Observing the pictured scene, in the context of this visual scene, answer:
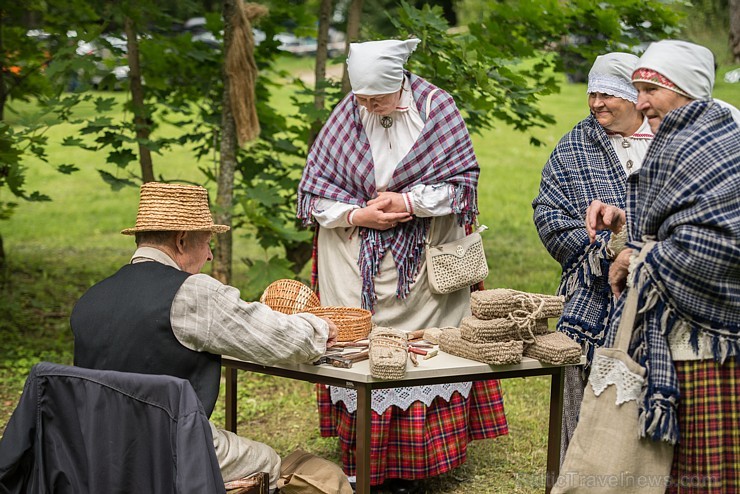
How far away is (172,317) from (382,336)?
2.71 feet

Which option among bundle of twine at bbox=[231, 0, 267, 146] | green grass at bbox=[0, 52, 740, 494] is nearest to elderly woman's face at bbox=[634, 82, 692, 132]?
green grass at bbox=[0, 52, 740, 494]

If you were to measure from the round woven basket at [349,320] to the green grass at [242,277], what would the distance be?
46.4 inches

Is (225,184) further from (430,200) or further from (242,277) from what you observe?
(242,277)

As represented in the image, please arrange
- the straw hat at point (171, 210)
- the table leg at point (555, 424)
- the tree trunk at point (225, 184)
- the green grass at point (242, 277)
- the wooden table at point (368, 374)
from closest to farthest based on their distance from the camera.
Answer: the straw hat at point (171, 210) < the wooden table at point (368, 374) < the table leg at point (555, 424) < the green grass at point (242, 277) < the tree trunk at point (225, 184)

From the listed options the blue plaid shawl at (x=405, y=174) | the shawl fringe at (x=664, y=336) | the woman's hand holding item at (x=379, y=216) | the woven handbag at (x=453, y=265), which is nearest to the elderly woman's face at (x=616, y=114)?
the blue plaid shawl at (x=405, y=174)

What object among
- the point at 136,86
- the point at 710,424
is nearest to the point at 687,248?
the point at 710,424

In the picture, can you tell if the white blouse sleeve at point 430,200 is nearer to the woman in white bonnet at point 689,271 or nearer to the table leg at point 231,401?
the table leg at point 231,401

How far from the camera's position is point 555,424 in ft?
11.8

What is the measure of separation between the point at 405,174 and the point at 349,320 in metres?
0.83

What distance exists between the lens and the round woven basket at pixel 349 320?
352 centimetres

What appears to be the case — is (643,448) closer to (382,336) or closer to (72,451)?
(382,336)

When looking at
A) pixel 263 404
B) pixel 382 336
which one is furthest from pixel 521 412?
pixel 382 336

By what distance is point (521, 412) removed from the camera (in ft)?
18.1

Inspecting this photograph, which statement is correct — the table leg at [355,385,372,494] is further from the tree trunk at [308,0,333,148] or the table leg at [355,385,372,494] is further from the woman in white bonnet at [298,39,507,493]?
the tree trunk at [308,0,333,148]
